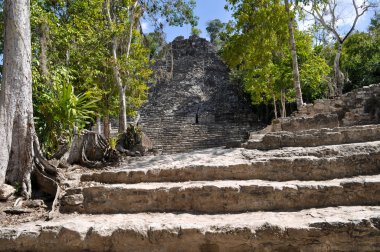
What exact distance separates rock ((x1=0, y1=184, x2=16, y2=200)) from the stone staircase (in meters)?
0.77

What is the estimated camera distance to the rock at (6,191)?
383 cm

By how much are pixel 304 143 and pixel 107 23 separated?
24.9 feet

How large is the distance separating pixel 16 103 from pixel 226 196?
3082 mm

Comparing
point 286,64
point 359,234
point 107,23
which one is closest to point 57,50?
point 107,23

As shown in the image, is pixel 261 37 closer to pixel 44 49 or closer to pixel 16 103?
pixel 44 49

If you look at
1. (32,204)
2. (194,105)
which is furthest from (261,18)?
(194,105)

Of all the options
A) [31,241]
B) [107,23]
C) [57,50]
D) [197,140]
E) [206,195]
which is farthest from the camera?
[197,140]

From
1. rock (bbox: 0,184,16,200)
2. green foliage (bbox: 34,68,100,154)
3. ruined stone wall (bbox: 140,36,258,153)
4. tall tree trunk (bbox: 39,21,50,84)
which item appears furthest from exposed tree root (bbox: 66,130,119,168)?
ruined stone wall (bbox: 140,36,258,153)

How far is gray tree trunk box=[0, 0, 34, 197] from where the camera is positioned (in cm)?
409

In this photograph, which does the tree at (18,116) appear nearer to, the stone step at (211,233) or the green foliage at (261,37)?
the stone step at (211,233)

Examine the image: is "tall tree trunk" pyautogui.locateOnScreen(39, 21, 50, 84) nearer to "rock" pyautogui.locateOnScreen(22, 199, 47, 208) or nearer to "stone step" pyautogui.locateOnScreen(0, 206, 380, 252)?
"rock" pyautogui.locateOnScreen(22, 199, 47, 208)

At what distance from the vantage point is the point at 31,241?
2.93m

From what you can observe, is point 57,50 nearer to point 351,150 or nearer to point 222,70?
point 351,150

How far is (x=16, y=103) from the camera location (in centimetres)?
422
